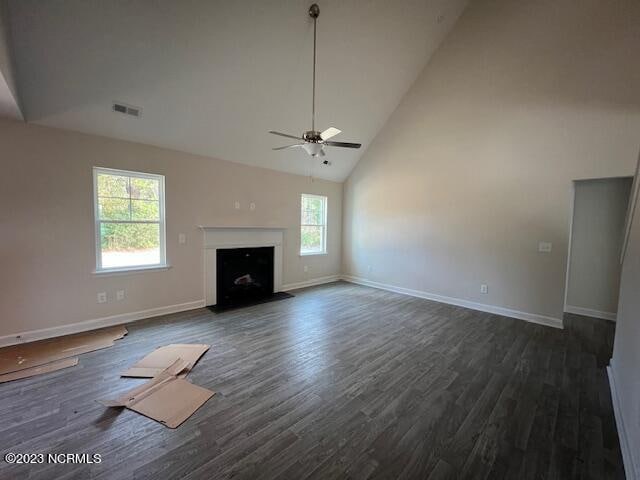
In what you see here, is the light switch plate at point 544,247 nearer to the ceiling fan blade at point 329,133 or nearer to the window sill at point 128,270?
the ceiling fan blade at point 329,133

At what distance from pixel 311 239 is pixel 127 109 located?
408 centimetres

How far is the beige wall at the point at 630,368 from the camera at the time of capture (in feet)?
5.04

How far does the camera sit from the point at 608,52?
3264 millimetres

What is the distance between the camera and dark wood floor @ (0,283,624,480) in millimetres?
1599

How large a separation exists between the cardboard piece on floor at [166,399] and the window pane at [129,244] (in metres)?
2.09

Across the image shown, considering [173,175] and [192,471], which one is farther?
[173,175]

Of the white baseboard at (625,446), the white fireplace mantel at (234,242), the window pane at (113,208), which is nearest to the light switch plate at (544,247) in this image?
the white baseboard at (625,446)

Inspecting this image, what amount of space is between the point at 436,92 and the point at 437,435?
5.13 meters

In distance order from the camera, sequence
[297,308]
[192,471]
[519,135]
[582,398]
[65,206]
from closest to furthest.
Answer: [192,471]
[582,398]
[65,206]
[519,135]
[297,308]

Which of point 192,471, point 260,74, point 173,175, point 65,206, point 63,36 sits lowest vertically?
point 192,471

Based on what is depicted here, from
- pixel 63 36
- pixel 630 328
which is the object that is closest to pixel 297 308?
pixel 630 328

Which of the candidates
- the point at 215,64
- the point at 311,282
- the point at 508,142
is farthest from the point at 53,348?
the point at 508,142

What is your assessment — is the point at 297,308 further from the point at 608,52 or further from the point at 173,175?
the point at 608,52

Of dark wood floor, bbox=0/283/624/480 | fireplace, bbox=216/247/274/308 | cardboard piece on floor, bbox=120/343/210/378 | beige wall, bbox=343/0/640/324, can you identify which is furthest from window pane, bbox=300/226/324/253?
cardboard piece on floor, bbox=120/343/210/378
